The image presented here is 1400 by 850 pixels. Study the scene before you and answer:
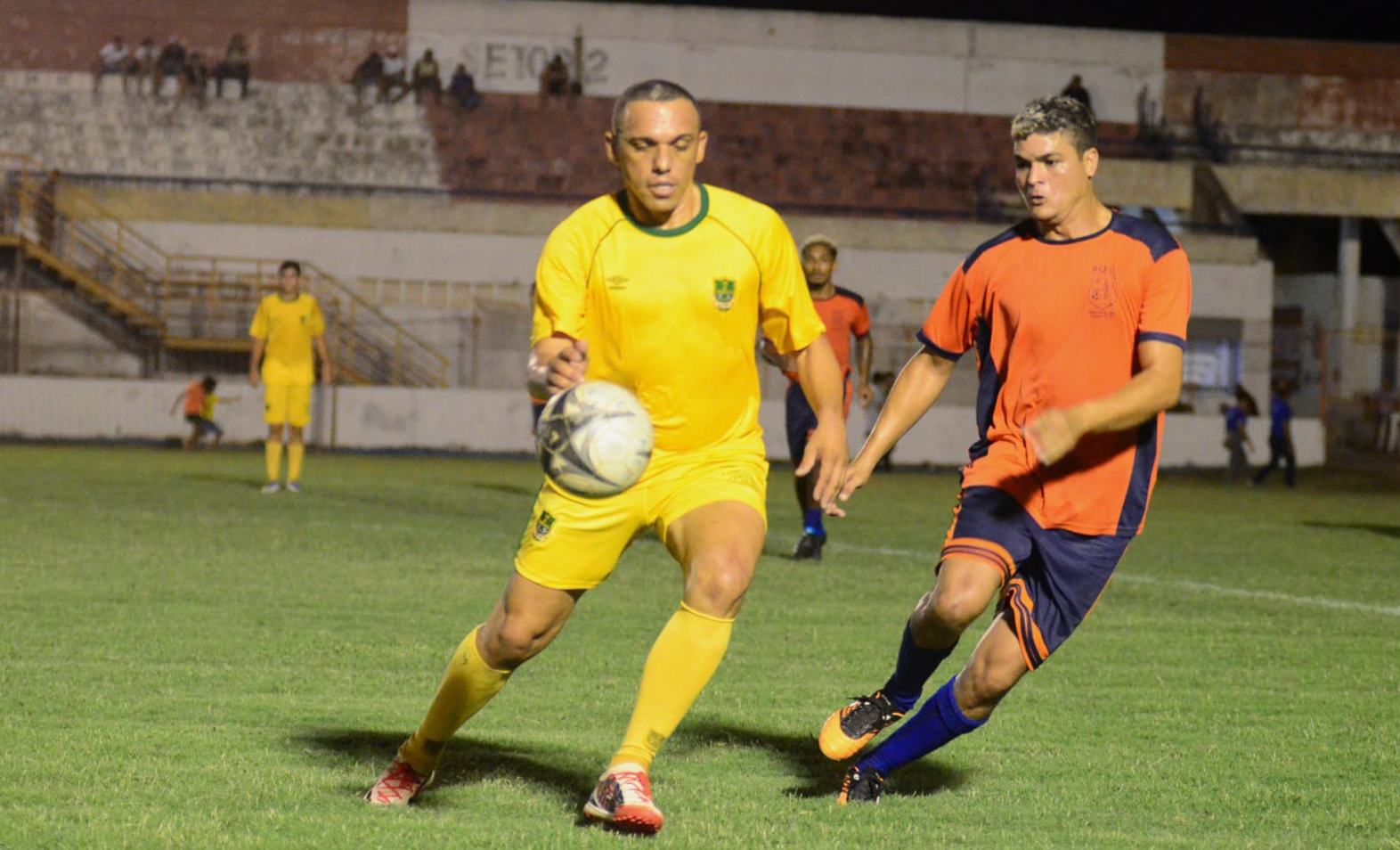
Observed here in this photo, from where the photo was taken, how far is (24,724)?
5348 millimetres

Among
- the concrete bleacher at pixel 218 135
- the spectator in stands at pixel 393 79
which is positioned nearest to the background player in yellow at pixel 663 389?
the concrete bleacher at pixel 218 135

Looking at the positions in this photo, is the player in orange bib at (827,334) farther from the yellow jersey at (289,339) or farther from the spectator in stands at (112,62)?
the spectator in stands at (112,62)

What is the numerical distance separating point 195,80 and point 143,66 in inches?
42.6

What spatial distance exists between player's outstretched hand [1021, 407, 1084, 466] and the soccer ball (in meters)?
0.92

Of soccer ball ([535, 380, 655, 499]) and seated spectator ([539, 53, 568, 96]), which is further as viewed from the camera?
seated spectator ([539, 53, 568, 96])

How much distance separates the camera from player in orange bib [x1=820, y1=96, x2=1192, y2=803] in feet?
14.9

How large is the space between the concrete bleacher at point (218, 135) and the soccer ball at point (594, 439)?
3198 cm

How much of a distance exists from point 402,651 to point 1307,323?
3473 centimetres

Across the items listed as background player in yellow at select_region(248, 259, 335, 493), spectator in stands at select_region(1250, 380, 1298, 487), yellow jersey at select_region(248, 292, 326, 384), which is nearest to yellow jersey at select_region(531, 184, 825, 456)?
background player in yellow at select_region(248, 259, 335, 493)

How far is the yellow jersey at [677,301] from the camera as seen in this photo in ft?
14.2

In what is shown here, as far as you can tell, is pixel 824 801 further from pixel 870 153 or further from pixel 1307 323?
pixel 1307 323

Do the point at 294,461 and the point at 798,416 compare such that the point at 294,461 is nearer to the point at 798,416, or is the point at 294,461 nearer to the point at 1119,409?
the point at 798,416

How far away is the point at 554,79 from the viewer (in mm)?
36844

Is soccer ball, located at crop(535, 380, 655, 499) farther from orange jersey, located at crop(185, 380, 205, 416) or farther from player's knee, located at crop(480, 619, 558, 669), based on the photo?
orange jersey, located at crop(185, 380, 205, 416)
